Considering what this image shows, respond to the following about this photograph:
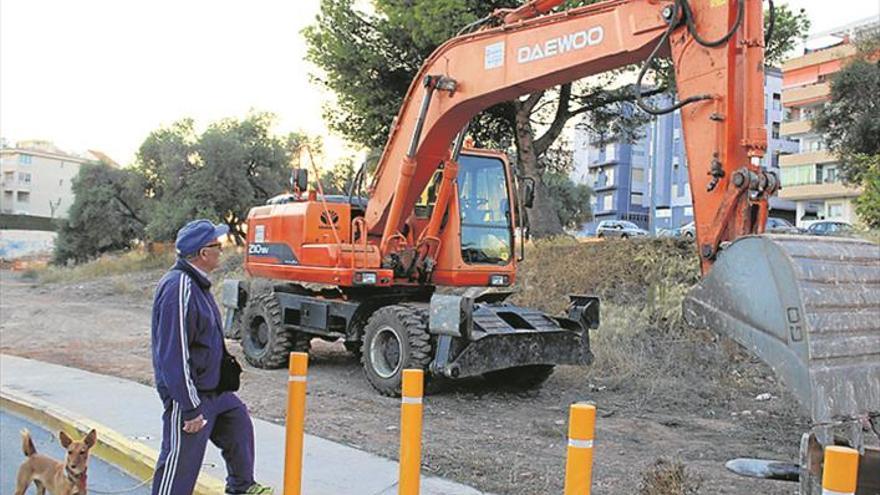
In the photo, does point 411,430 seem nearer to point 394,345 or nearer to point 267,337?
point 394,345

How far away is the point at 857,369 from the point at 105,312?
20.7 m

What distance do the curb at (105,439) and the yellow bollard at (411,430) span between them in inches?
71.1

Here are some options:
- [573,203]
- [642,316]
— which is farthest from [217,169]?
[573,203]

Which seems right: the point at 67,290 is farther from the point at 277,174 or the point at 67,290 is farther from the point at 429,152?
the point at 429,152

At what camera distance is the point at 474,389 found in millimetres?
10258

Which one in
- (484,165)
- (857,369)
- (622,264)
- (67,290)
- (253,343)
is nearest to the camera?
(857,369)

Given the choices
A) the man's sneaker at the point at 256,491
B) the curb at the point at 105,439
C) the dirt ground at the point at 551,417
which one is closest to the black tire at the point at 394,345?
the dirt ground at the point at 551,417

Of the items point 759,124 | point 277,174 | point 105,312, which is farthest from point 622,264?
point 277,174

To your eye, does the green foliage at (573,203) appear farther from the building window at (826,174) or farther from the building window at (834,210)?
the building window at (834,210)

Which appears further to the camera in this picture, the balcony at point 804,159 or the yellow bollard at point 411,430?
the balcony at point 804,159

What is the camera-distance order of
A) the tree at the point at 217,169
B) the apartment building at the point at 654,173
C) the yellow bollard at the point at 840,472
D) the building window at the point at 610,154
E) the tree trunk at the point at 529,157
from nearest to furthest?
1. the yellow bollard at the point at 840,472
2. the tree trunk at the point at 529,157
3. the tree at the point at 217,169
4. the apartment building at the point at 654,173
5. the building window at the point at 610,154

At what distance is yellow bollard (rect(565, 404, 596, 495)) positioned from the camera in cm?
351

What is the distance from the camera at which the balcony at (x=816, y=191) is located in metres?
56.4

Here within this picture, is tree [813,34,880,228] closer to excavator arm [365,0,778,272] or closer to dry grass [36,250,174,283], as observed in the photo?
excavator arm [365,0,778,272]
